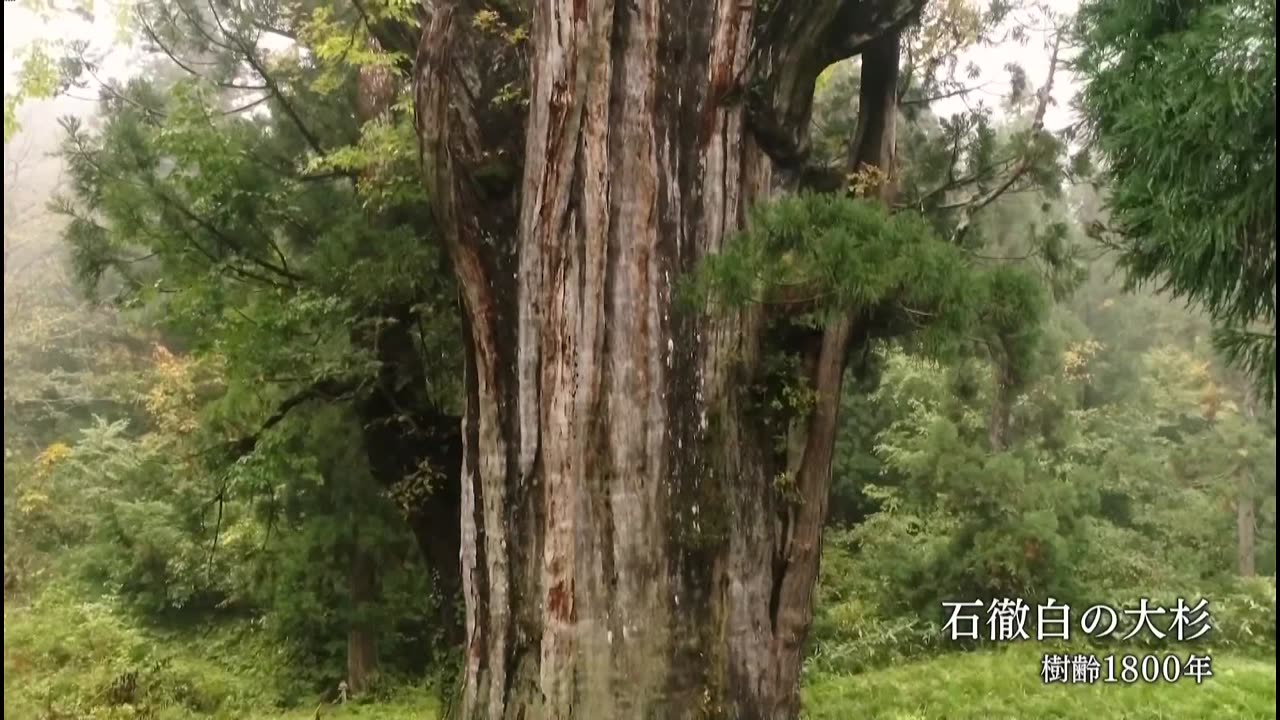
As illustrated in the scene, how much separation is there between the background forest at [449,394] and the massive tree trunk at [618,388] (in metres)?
0.33

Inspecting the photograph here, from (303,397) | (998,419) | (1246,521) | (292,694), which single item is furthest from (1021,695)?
(292,694)

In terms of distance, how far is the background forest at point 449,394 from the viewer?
2.69 meters

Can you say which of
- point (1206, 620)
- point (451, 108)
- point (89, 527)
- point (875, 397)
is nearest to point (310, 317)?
point (451, 108)

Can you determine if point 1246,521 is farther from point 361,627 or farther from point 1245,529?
point 361,627

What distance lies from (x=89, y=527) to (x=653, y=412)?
28.6 feet

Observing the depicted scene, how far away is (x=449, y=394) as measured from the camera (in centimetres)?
555

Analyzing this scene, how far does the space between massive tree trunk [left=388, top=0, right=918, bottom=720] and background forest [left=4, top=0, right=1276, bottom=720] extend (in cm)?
33

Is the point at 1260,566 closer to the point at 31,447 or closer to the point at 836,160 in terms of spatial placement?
the point at 836,160

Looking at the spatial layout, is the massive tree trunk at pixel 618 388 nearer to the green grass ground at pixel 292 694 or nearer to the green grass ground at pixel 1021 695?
the green grass ground at pixel 1021 695

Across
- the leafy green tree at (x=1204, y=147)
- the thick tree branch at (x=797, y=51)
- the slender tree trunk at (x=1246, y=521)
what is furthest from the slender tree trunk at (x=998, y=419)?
the leafy green tree at (x=1204, y=147)

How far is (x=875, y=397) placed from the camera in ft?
28.8

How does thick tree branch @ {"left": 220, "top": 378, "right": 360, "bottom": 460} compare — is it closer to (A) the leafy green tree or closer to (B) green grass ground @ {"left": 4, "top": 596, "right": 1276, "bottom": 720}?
(B) green grass ground @ {"left": 4, "top": 596, "right": 1276, "bottom": 720}

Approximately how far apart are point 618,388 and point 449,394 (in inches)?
108

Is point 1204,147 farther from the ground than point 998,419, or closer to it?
farther from the ground
